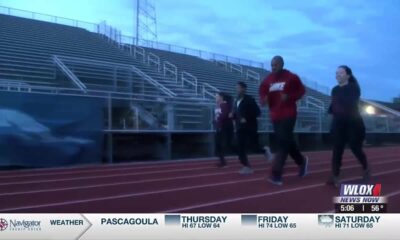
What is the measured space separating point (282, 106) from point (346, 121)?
1.15 feet

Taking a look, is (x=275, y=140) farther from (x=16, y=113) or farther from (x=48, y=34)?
(x=16, y=113)

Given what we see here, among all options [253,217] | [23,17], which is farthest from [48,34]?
[253,217]

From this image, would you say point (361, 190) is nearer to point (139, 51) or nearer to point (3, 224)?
point (139, 51)

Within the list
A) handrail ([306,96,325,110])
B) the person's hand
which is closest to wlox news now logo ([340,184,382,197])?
handrail ([306,96,325,110])

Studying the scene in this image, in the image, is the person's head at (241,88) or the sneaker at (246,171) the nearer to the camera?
the person's head at (241,88)

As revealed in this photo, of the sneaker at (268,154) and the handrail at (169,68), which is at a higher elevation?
the handrail at (169,68)

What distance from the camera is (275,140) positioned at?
2.76 m

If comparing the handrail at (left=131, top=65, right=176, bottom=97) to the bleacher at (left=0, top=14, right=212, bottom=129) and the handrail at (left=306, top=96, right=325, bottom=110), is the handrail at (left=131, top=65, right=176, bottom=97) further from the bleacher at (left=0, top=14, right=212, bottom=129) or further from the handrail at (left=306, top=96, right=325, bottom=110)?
the handrail at (left=306, top=96, right=325, bottom=110)

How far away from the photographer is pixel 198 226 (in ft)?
8.59

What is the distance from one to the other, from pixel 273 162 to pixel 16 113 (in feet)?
5.87

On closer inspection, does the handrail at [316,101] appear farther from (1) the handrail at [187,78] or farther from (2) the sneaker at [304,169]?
(1) the handrail at [187,78]

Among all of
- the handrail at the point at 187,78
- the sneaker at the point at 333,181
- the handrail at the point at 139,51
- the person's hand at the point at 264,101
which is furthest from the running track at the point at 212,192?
the handrail at the point at 139,51

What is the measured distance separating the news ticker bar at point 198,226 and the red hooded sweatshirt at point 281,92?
489mm

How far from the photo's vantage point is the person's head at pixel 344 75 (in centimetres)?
246
